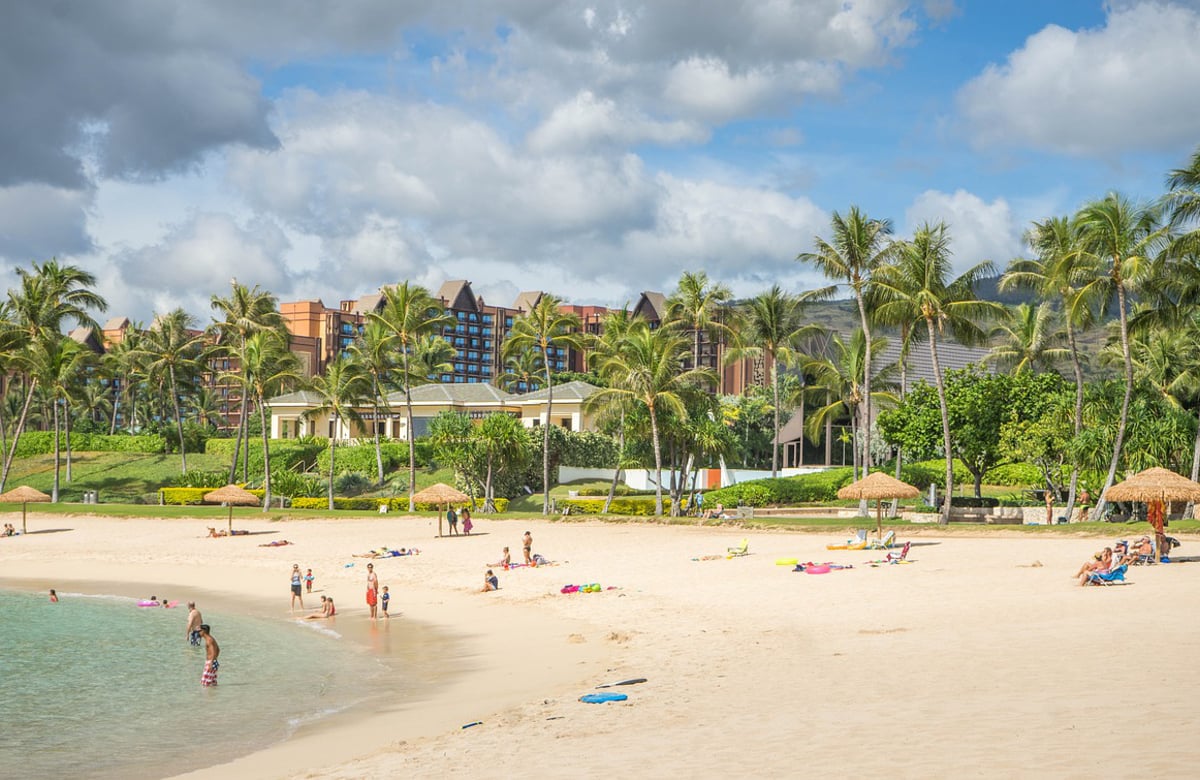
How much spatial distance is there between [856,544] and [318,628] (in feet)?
52.5

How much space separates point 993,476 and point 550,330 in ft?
84.3

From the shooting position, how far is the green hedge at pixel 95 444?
266 feet

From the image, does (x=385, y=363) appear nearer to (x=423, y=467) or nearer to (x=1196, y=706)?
(x=423, y=467)

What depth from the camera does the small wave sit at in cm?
2523

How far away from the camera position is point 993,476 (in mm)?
58688

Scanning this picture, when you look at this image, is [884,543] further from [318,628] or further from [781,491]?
[781,491]

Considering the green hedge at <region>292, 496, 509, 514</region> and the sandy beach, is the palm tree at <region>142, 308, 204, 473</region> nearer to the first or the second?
the green hedge at <region>292, 496, 509, 514</region>

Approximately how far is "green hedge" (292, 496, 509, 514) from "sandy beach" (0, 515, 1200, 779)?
15964 mm

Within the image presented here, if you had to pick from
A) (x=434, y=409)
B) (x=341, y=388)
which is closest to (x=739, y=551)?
(x=341, y=388)

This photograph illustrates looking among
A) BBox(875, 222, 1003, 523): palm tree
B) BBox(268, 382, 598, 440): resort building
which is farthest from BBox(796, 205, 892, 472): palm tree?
BBox(268, 382, 598, 440): resort building

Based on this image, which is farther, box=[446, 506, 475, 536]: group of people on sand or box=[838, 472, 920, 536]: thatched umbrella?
box=[446, 506, 475, 536]: group of people on sand

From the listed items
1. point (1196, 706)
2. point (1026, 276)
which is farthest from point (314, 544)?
point (1196, 706)

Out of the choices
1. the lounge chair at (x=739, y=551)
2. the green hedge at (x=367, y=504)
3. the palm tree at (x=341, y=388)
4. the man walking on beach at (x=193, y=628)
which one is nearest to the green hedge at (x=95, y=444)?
the palm tree at (x=341, y=388)

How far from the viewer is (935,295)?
40.7m
